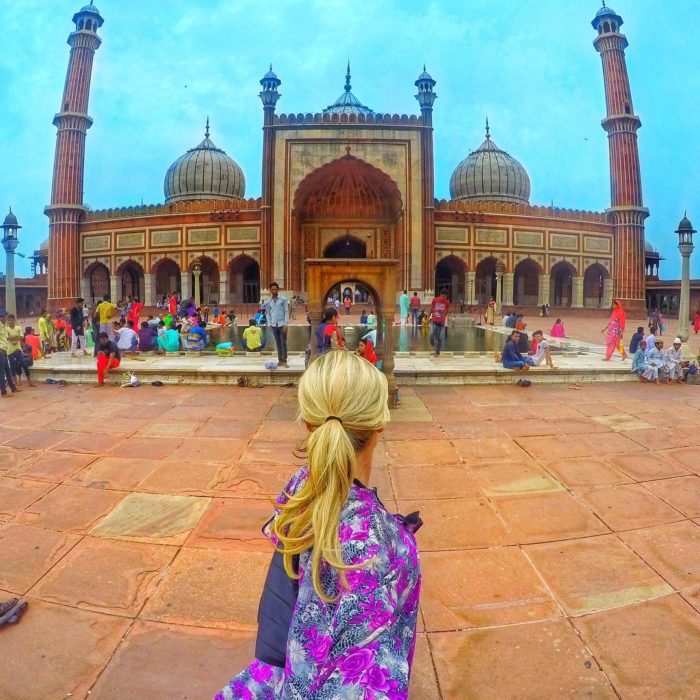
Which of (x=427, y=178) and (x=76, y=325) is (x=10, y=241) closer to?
(x=76, y=325)

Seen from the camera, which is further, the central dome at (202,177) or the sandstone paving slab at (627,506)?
the central dome at (202,177)

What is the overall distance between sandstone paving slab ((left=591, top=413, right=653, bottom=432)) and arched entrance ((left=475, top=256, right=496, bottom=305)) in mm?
25468

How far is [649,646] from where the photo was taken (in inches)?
78.4

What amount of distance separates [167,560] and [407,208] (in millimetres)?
25714

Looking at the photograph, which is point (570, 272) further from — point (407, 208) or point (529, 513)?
point (529, 513)

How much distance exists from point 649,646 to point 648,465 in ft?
7.45

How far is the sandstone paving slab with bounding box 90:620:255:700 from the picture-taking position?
5.81 feet

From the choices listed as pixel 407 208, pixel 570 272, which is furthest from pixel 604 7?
pixel 407 208

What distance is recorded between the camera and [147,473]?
3.82 metres

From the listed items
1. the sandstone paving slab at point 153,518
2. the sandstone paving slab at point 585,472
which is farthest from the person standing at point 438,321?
the sandstone paving slab at point 153,518

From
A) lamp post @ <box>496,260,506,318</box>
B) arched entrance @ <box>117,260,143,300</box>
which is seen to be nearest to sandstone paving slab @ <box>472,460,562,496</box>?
lamp post @ <box>496,260,506,318</box>

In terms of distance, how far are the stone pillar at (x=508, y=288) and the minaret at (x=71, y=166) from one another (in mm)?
23716

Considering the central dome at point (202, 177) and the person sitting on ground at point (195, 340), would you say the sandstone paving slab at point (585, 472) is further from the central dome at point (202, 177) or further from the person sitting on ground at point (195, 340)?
the central dome at point (202, 177)

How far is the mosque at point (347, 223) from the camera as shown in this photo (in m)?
26.5
